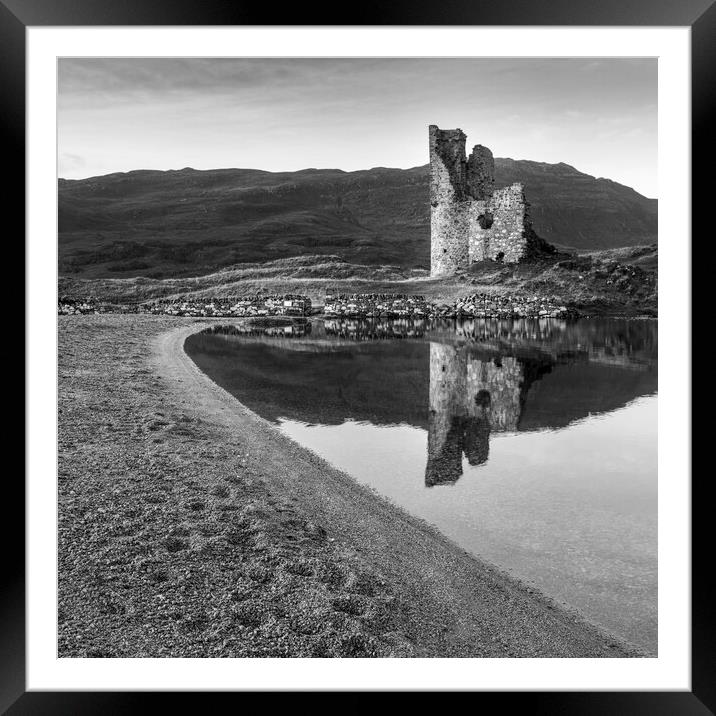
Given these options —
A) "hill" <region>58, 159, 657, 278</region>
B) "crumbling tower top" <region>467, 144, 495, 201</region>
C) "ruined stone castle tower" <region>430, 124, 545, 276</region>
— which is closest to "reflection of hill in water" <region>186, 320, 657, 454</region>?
"ruined stone castle tower" <region>430, 124, 545, 276</region>

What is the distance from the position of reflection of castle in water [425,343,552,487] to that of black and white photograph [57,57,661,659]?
8cm

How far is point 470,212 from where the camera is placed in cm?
3269

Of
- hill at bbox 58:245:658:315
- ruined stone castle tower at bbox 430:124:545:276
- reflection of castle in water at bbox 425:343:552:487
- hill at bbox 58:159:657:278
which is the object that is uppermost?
hill at bbox 58:159:657:278

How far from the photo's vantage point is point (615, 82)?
2159 inches

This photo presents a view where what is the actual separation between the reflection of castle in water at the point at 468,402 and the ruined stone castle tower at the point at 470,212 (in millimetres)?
12522

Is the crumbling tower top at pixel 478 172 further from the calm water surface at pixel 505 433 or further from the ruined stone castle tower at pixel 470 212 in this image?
the calm water surface at pixel 505 433

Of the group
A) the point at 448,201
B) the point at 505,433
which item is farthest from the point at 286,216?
the point at 505,433

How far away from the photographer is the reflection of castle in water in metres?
9.88

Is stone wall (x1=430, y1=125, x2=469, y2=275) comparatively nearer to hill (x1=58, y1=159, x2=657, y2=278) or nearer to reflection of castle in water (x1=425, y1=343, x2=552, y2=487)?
reflection of castle in water (x1=425, y1=343, x2=552, y2=487)

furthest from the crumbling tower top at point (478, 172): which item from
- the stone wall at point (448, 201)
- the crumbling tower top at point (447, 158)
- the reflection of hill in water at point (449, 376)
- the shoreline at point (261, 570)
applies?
the shoreline at point (261, 570)
